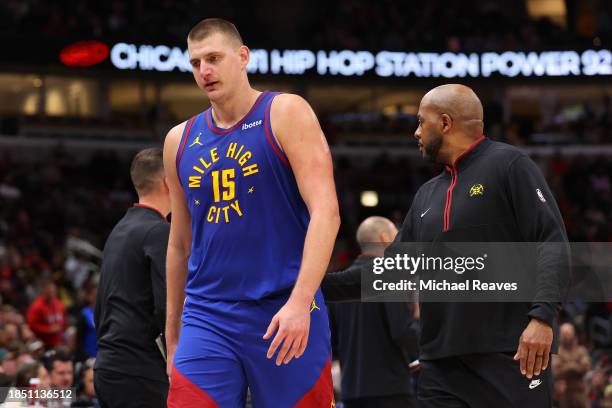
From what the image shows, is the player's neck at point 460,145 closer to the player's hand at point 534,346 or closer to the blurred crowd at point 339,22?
the player's hand at point 534,346

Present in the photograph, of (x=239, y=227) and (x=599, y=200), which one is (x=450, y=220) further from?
(x=599, y=200)

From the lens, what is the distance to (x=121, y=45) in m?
23.0

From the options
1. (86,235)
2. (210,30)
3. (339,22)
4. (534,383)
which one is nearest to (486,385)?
(534,383)

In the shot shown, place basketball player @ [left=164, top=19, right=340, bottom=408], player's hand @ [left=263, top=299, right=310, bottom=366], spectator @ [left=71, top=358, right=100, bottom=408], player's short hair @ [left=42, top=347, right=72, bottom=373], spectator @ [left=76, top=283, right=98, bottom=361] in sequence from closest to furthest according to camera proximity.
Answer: player's hand @ [left=263, top=299, right=310, bottom=366] < basketball player @ [left=164, top=19, right=340, bottom=408] < spectator @ [left=71, top=358, right=100, bottom=408] < player's short hair @ [left=42, top=347, right=72, bottom=373] < spectator @ [left=76, top=283, right=98, bottom=361]

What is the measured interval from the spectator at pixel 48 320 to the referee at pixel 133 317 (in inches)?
295

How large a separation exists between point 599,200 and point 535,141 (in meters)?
3.58

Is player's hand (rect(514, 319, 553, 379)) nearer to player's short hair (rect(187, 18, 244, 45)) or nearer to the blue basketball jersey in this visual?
the blue basketball jersey

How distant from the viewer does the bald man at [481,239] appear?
4.37 meters

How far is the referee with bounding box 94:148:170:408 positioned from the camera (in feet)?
17.9

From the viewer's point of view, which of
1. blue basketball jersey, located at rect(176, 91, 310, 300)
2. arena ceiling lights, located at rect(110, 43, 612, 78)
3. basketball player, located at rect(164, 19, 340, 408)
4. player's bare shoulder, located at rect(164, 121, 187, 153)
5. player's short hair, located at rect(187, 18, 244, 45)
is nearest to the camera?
basketball player, located at rect(164, 19, 340, 408)

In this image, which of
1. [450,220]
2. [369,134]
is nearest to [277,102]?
[450,220]

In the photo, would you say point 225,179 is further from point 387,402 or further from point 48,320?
point 48,320

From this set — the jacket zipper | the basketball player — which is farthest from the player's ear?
the basketball player

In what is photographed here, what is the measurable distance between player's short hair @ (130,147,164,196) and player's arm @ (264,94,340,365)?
5.67ft
